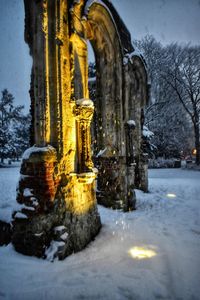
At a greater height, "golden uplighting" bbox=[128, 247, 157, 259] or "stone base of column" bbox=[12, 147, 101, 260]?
"stone base of column" bbox=[12, 147, 101, 260]

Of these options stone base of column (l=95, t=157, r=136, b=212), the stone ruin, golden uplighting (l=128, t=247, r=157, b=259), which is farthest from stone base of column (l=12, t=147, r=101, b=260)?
stone base of column (l=95, t=157, r=136, b=212)

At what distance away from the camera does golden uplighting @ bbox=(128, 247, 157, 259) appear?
148 inches

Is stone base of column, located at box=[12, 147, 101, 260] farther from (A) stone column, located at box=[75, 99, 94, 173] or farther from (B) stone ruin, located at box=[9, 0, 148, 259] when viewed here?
(A) stone column, located at box=[75, 99, 94, 173]

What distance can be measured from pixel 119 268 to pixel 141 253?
71 centimetres

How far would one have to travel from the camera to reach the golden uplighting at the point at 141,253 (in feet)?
12.3

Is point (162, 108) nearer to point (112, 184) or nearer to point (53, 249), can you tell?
point (112, 184)

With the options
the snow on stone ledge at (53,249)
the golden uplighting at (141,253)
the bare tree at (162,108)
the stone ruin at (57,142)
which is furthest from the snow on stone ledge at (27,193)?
the bare tree at (162,108)

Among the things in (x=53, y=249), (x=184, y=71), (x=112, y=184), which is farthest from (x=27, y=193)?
(x=184, y=71)

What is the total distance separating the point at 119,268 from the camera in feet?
10.8

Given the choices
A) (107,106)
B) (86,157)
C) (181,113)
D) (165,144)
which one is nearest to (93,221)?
(86,157)

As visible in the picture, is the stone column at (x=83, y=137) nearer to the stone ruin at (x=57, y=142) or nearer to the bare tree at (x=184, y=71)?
the stone ruin at (x=57, y=142)

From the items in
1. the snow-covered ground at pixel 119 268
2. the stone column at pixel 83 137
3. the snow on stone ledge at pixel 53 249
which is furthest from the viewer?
the stone column at pixel 83 137

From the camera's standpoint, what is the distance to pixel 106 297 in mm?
2605

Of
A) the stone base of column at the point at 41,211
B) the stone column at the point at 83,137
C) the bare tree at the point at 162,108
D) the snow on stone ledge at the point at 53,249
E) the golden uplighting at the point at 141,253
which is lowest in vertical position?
the golden uplighting at the point at 141,253
